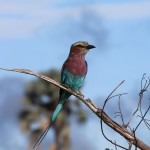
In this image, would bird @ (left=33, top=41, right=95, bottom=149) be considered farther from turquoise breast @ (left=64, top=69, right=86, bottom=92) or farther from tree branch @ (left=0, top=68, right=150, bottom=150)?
tree branch @ (left=0, top=68, right=150, bottom=150)

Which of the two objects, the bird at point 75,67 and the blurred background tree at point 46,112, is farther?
the blurred background tree at point 46,112

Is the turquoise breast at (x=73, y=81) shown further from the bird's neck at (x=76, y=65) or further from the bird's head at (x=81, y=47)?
the bird's head at (x=81, y=47)

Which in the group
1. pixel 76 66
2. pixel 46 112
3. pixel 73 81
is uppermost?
pixel 46 112

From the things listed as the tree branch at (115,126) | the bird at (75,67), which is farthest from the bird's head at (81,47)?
the tree branch at (115,126)

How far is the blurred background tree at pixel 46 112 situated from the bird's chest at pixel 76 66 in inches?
937

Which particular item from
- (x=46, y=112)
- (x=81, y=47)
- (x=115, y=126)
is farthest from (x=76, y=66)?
(x=46, y=112)

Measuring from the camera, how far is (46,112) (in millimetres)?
34000

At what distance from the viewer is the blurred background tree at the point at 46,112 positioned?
32.7 metres

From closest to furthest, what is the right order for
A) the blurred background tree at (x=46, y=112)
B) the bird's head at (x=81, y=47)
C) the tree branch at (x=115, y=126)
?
1. the tree branch at (x=115, y=126)
2. the bird's head at (x=81, y=47)
3. the blurred background tree at (x=46, y=112)

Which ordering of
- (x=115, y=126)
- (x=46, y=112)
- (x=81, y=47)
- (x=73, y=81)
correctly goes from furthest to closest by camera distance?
(x=46, y=112)
(x=73, y=81)
(x=81, y=47)
(x=115, y=126)

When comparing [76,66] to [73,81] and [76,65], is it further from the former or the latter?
[73,81]

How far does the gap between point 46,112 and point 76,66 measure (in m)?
26.2

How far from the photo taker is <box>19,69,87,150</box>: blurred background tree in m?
32.7

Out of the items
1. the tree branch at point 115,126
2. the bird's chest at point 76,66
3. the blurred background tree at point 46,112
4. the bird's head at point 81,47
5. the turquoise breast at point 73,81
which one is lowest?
→ the tree branch at point 115,126
